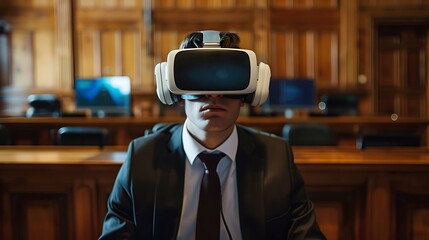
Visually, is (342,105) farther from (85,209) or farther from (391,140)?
(85,209)

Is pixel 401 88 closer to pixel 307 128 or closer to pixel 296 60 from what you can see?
pixel 296 60

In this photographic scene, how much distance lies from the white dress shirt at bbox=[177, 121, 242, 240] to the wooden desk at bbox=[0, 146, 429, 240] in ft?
2.00

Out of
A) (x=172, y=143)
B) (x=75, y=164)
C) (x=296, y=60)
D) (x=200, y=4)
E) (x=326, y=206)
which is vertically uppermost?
(x=200, y=4)

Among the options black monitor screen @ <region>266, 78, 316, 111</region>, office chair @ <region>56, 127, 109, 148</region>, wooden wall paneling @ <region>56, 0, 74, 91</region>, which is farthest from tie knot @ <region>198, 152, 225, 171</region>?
wooden wall paneling @ <region>56, 0, 74, 91</region>

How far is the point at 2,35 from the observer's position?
673 centimetres

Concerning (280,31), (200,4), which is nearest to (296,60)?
(280,31)

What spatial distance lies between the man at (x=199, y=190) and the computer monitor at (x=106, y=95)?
391 cm

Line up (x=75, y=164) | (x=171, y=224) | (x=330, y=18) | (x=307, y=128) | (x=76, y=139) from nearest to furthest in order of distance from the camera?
(x=171, y=224)
(x=75, y=164)
(x=76, y=139)
(x=307, y=128)
(x=330, y=18)

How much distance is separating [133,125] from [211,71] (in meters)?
3.32

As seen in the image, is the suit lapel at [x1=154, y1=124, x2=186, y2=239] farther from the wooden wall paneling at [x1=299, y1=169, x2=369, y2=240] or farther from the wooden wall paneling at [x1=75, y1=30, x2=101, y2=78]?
the wooden wall paneling at [x1=75, y1=30, x2=101, y2=78]

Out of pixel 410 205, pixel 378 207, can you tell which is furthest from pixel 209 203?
pixel 410 205

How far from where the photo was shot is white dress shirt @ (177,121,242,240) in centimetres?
128

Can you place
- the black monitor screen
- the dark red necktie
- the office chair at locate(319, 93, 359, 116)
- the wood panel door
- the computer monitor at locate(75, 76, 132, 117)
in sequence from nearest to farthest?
the dark red necktie < the computer monitor at locate(75, 76, 132, 117) < the black monitor screen < the office chair at locate(319, 93, 359, 116) < the wood panel door

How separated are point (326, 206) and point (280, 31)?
519 cm
